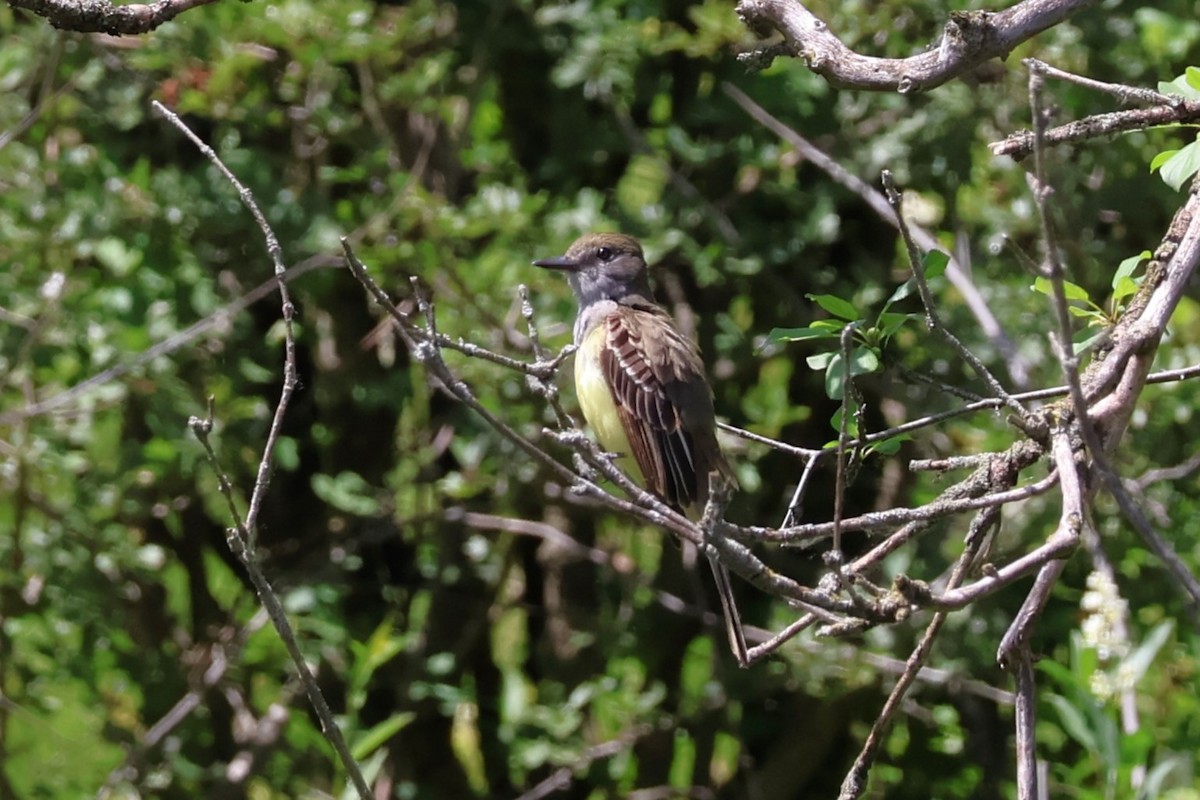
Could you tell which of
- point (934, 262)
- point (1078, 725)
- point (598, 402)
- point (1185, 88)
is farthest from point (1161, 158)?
point (598, 402)

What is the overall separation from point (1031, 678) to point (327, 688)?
4022mm

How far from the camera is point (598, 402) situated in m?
4.48

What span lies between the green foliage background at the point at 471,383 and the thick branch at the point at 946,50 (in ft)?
7.61

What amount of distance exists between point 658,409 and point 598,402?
18 cm

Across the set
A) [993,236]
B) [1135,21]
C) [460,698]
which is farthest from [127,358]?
[1135,21]

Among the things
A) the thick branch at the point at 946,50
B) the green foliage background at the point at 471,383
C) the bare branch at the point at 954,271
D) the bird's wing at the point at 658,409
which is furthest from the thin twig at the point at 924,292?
the green foliage background at the point at 471,383

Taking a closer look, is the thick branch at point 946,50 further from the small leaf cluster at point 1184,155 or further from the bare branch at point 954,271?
the bare branch at point 954,271

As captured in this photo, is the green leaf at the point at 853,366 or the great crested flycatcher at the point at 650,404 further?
the great crested flycatcher at the point at 650,404

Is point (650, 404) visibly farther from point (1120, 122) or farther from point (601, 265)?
point (1120, 122)

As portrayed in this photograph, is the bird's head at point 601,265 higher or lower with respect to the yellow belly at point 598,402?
higher

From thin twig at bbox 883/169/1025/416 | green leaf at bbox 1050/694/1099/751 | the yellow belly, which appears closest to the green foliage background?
the yellow belly

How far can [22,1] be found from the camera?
2.40m

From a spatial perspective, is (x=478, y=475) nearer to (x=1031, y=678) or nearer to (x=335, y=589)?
(x=335, y=589)

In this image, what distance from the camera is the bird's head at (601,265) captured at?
474 cm
